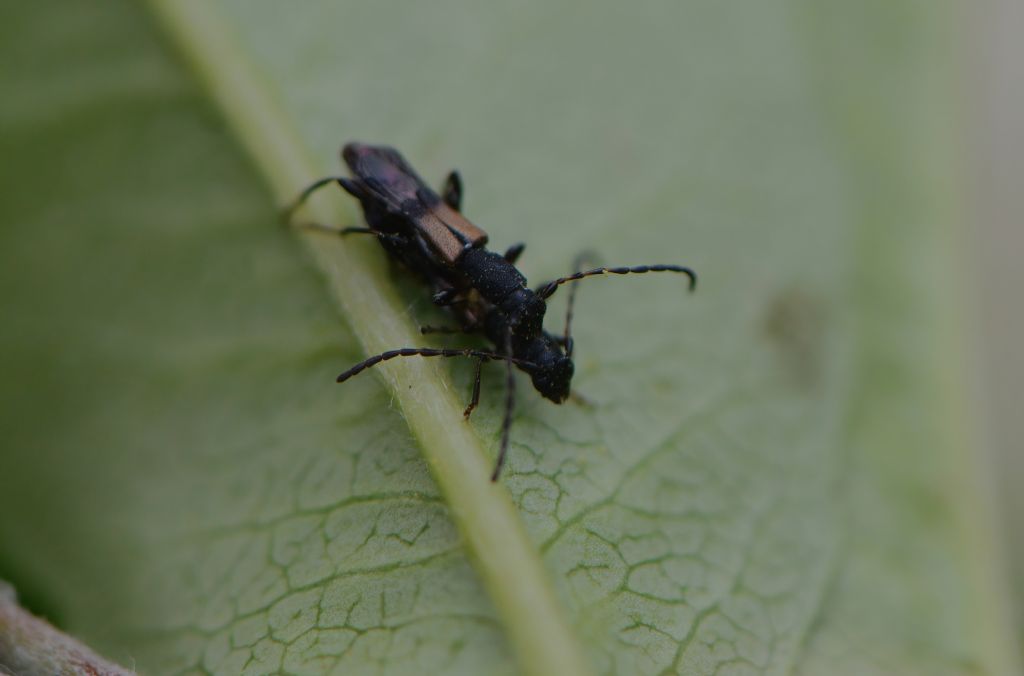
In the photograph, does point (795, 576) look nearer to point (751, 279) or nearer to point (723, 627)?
point (723, 627)

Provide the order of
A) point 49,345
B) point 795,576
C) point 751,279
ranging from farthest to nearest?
point 751,279, point 49,345, point 795,576

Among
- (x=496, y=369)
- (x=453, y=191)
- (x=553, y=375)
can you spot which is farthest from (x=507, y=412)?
(x=453, y=191)

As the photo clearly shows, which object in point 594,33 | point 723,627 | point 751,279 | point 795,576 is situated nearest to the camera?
point 723,627

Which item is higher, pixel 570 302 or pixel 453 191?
pixel 453 191

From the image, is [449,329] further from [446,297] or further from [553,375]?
[553,375]

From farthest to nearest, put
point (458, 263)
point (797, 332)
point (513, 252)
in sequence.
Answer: point (797, 332)
point (513, 252)
point (458, 263)

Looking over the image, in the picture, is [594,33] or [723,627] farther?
[594,33]

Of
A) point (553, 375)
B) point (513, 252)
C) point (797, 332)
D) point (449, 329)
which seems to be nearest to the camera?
point (553, 375)

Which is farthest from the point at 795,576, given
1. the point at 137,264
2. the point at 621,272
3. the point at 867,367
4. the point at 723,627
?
the point at 137,264
